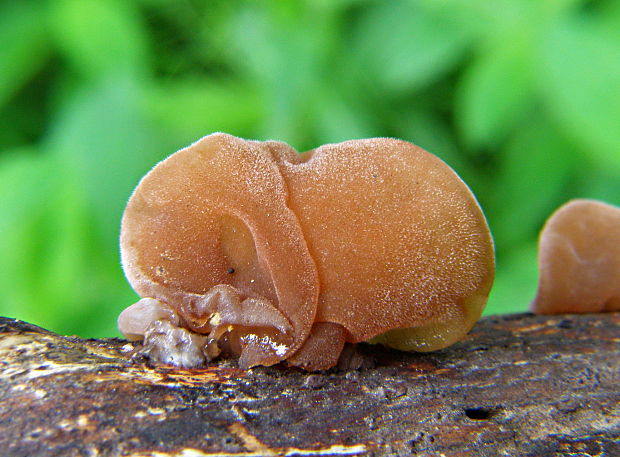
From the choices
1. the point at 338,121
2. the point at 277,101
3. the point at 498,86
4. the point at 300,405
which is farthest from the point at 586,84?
the point at 300,405

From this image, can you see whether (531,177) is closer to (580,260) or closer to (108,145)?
(580,260)

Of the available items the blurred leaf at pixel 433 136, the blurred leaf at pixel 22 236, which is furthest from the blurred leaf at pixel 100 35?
the blurred leaf at pixel 433 136

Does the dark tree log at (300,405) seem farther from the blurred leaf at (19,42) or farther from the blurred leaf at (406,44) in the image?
the blurred leaf at (19,42)

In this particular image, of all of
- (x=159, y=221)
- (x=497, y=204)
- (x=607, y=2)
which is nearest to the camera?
(x=159, y=221)

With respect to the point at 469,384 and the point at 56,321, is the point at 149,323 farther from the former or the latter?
the point at 56,321

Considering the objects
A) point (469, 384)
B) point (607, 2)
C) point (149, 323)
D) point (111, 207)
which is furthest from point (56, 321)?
point (607, 2)

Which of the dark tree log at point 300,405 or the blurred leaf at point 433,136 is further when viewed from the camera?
the blurred leaf at point 433,136

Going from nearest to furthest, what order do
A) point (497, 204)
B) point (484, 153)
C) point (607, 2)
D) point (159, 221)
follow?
point (159, 221) < point (607, 2) < point (497, 204) < point (484, 153)
